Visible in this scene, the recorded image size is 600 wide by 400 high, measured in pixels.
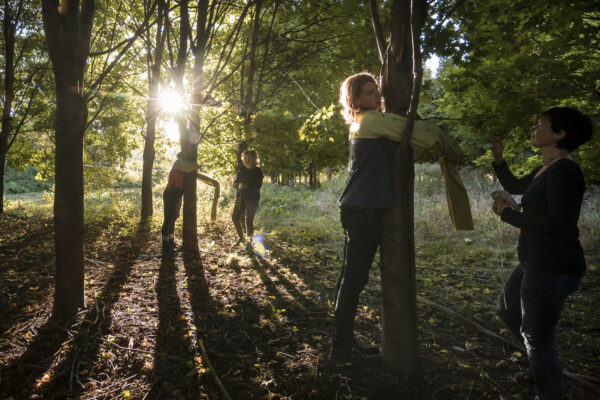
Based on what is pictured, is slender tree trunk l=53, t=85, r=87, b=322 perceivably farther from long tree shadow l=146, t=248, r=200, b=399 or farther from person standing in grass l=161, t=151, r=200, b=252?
person standing in grass l=161, t=151, r=200, b=252

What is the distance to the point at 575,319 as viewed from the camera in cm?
363

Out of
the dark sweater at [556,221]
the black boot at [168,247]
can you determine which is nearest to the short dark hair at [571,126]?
the dark sweater at [556,221]

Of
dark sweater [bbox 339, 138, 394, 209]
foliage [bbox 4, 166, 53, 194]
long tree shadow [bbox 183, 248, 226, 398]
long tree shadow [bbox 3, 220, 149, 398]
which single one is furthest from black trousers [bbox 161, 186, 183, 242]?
foliage [bbox 4, 166, 53, 194]

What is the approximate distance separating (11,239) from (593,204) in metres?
14.5

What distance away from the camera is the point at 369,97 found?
226cm

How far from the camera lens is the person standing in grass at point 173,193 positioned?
5.80m

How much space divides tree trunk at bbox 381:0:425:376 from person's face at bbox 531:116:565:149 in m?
0.75

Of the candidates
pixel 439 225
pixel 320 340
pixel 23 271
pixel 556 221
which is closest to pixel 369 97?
pixel 556 221

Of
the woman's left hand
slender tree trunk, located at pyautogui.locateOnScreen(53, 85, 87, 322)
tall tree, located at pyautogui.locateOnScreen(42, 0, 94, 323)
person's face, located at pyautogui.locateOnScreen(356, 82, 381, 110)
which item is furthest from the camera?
slender tree trunk, located at pyautogui.locateOnScreen(53, 85, 87, 322)

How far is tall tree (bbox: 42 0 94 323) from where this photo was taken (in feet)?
9.41

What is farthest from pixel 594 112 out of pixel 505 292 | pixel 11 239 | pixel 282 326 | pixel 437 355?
pixel 11 239

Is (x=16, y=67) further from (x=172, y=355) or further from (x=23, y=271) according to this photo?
(x=172, y=355)

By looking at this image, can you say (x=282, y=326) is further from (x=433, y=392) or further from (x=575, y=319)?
(x=575, y=319)

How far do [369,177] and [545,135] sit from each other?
108 centimetres
